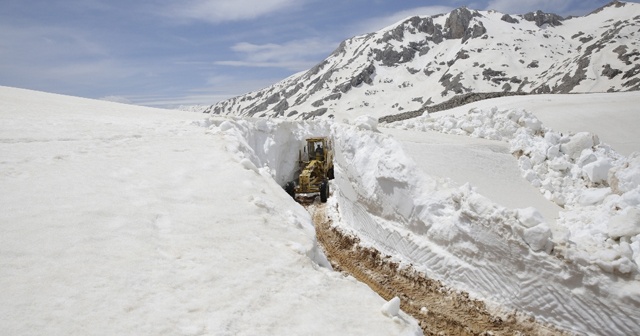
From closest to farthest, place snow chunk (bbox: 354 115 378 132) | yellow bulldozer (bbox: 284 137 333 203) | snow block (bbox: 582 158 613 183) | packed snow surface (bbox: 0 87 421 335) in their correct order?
packed snow surface (bbox: 0 87 421 335)
snow block (bbox: 582 158 613 183)
snow chunk (bbox: 354 115 378 132)
yellow bulldozer (bbox: 284 137 333 203)

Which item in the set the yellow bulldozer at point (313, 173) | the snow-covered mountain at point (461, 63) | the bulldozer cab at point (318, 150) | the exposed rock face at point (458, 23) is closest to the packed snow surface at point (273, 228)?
Result: the yellow bulldozer at point (313, 173)

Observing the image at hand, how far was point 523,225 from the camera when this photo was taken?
23.6 feet

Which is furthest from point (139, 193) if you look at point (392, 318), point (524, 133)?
point (524, 133)

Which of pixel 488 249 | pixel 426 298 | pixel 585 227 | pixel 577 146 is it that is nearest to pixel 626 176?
pixel 585 227

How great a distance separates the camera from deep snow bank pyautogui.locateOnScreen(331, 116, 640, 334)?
21.2ft

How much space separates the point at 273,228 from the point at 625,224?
22.5 feet

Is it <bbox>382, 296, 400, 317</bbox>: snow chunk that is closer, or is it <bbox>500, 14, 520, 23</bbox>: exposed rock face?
<bbox>382, 296, 400, 317</bbox>: snow chunk

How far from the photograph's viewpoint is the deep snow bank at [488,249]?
646cm

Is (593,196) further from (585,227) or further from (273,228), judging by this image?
(273,228)

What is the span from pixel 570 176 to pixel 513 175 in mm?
1625

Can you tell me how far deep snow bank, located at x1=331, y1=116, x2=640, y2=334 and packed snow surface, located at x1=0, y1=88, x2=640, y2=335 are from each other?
0.03 m

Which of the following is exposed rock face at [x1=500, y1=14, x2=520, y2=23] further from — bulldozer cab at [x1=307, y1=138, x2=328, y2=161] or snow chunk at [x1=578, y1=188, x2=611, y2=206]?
snow chunk at [x1=578, y1=188, x2=611, y2=206]

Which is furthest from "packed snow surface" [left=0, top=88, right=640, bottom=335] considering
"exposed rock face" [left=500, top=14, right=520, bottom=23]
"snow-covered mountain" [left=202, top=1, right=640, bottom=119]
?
"exposed rock face" [left=500, top=14, right=520, bottom=23]

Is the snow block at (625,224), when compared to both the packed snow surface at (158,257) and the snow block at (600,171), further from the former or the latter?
the packed snow surface at (158,257)
